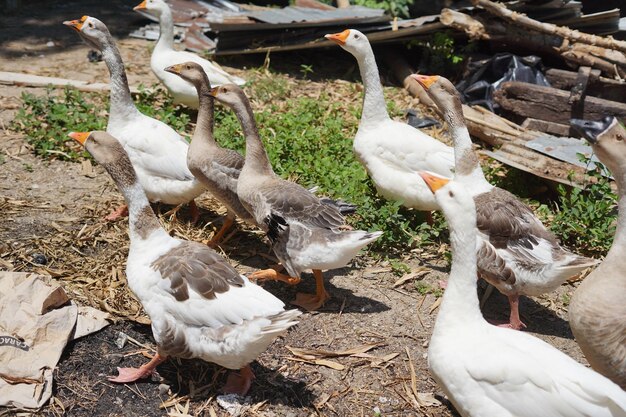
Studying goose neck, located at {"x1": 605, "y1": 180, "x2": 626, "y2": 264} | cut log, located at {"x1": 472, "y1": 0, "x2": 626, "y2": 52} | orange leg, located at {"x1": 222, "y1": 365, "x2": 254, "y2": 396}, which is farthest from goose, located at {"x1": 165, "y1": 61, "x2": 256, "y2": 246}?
cut log, located at {"x1": 472, "y1": 0, "x2": 626, "y2": 52}

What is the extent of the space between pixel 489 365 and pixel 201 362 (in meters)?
2.03

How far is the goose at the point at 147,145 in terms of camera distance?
19.8 feet

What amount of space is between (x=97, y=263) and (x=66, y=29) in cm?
700

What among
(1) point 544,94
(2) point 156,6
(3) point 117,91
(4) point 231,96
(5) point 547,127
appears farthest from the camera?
(2) point 156,6

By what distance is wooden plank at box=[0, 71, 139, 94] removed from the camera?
Answer: 28.3 feet

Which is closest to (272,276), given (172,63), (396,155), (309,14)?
(396,155)

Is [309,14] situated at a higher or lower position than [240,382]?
higher

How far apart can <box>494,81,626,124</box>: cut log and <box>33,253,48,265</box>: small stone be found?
5.35 meters

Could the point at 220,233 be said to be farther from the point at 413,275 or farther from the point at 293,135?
the point at 293,135

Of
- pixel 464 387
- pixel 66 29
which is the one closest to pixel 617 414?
pixel 464 387

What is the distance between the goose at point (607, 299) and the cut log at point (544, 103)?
12.7ft

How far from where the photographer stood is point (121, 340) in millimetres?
4711

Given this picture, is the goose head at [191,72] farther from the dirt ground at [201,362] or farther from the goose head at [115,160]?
the goose head at [115,160]

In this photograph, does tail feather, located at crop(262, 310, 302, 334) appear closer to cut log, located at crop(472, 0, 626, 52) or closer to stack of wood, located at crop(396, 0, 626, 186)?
stack of wood, located at crop(396, 0, 626, 186)
